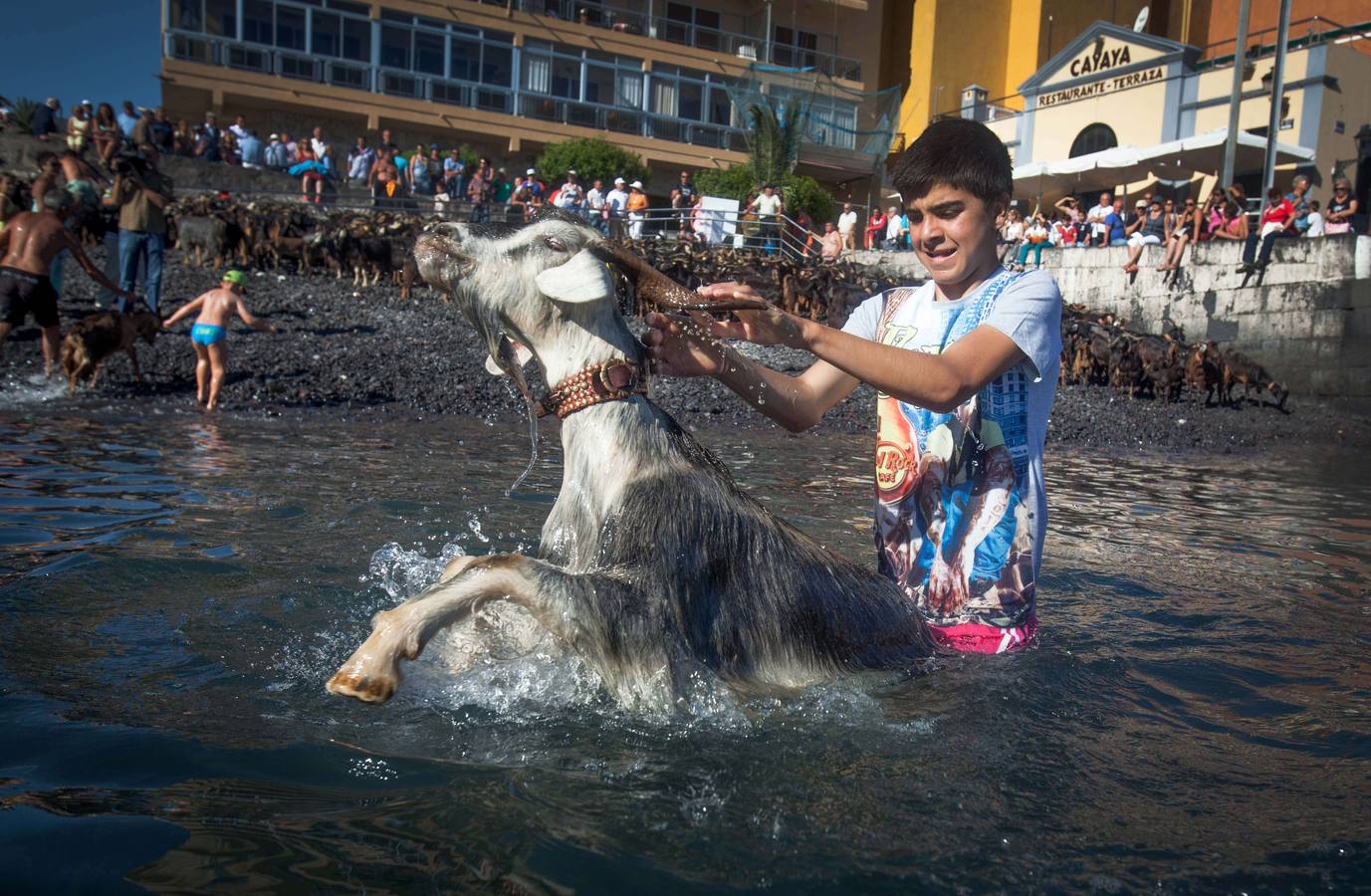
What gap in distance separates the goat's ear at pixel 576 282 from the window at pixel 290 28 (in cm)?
3800

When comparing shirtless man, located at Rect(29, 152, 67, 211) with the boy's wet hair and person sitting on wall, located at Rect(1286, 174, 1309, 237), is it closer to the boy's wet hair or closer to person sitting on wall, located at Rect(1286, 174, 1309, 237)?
the boy's wet hair

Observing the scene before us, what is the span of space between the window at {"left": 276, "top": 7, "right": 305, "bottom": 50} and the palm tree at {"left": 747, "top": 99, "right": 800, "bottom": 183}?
16.3 metres

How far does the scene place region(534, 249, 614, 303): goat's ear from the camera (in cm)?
315

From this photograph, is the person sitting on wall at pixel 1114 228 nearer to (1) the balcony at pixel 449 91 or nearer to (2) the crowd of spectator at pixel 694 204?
(2) the crowd of spectator at pixel 694 204

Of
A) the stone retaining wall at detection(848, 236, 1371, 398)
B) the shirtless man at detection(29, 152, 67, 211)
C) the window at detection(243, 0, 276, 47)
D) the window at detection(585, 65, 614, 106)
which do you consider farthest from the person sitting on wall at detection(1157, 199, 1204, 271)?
the window at detection(243, 0, 276, 47)

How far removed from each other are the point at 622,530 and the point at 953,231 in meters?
1.58

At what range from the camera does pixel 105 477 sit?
7.81m

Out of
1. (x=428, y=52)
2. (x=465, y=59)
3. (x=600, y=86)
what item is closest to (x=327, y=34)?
(x=428, y=52)

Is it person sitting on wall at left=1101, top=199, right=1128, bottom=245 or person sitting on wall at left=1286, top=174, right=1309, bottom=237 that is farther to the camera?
person sitting on wall at left=1101, top=199, right=1128, bottom=245

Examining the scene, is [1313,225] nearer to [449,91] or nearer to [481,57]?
[449,91]

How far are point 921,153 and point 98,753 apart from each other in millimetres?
3243

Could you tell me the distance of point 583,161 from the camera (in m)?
36.6

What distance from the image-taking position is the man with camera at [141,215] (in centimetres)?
1510

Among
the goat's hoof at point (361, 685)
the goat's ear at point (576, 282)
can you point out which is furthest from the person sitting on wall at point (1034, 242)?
the goat's hoof at point (361, 685)
